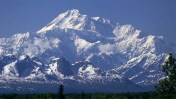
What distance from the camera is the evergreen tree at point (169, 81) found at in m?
49.9

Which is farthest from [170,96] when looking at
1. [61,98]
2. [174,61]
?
[61,98]

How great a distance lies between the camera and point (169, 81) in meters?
50.4

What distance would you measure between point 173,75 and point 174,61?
2.54m

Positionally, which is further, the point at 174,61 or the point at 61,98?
the point at 61,98

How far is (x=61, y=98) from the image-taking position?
3452 inches

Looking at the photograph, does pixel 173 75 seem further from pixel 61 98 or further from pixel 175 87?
pixel 61 98

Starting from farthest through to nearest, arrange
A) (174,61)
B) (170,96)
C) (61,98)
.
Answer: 1. (61,98)
2. (174,61)
3. (170,96)

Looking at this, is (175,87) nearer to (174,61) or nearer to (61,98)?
(174,61)

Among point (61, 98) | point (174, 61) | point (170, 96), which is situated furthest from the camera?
point (61, 98)

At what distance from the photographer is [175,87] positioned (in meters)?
49.8

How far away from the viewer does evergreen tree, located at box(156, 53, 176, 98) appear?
4991cm

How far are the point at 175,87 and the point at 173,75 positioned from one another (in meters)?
1.22

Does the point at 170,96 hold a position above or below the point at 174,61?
below

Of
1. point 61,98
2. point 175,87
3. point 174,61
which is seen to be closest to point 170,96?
point 175,87
